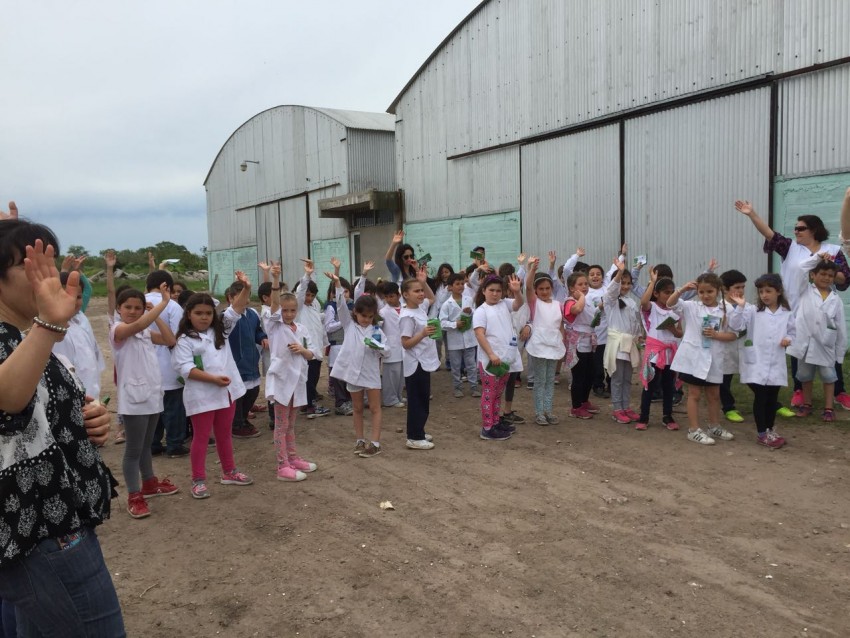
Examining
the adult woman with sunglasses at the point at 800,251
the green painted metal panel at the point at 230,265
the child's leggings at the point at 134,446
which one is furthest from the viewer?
the green painted metal panel at the point at 230,265

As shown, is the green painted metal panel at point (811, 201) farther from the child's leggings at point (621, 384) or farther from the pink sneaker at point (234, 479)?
the pink sneaker at point (234, 479)


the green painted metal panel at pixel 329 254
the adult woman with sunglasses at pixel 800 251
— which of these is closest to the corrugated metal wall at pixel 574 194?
the adult woman with sunglasses at pixel 800 251

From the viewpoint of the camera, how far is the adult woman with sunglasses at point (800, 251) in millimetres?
6911

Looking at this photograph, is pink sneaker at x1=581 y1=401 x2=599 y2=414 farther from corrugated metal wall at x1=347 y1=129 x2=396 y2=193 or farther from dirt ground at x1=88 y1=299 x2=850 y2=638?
corrugated metal wall at x1=347 y1=129 x2=396 y2=193

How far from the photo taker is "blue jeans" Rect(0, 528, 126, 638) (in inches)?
76.5

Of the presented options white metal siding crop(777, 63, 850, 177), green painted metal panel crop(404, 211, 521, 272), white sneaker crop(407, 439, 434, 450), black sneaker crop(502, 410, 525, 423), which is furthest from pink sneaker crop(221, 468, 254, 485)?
green painted metal panel crop(404, 211, 521, 272)

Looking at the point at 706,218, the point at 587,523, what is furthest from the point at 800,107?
the point at 587,523

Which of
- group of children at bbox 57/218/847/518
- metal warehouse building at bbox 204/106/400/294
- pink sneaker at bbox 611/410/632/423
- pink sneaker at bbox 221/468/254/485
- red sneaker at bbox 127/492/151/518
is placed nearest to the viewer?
red sneaker at bbox 127/492/151/518

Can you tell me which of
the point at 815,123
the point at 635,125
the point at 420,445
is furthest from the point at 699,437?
the point at 635,125

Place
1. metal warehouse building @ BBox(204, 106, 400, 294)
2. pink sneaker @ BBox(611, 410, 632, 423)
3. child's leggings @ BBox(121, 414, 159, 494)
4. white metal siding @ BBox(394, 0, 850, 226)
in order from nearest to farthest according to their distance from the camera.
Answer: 1. child's leggings @ BBox(121, 414, 159, 494)
2. pink sneaker @ BBox(611, 410, 632, 423)
3. white metal siding @ BBox(394, 0, 850, 226)
4. metal warehouse building @ BBox(204, 106, 400, 294)

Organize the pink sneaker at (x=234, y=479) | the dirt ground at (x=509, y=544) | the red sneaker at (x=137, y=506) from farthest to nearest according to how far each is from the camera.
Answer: the pink sneaker at (x=234, y=479) < the red sneaker at (x=137, y=506) < the dirt ground at (x=509, y=544)

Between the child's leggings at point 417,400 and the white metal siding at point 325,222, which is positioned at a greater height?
the white metal siding at point 325,222

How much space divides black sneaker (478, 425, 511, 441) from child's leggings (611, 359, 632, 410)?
1.51 m

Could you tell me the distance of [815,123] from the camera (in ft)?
32.7
